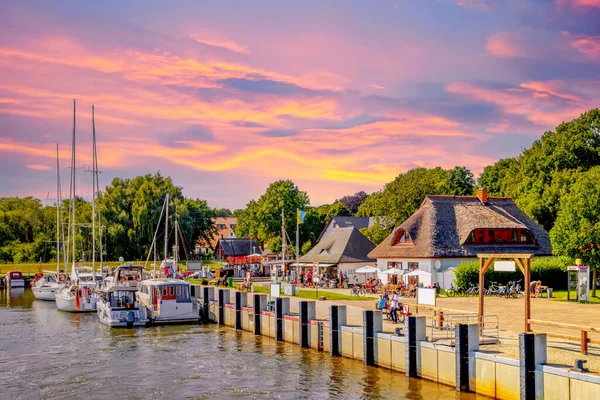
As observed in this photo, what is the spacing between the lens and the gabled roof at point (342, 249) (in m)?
71.6

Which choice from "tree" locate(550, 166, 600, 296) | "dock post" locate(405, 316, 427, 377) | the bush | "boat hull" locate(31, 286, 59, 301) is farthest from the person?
"boat hull" locate(31, 286, 59, 301)

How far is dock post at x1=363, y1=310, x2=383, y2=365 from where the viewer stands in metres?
30.8

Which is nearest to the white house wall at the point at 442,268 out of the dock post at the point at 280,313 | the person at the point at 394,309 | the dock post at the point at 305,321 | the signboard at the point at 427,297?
the dock post at the point at 280,313

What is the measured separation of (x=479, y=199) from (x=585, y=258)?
18689mm

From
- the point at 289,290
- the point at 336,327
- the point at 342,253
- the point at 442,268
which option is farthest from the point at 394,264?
the point at 336,327

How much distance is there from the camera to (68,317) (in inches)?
2237

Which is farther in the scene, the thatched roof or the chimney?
the chimney

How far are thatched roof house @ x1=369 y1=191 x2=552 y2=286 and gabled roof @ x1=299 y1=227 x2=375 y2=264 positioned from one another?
22.9ft

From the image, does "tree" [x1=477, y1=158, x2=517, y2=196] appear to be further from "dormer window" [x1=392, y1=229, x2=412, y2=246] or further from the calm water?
the calm water

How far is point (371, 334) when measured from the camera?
3105 cm

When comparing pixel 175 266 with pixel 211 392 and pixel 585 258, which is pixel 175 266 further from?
pixel 211 392

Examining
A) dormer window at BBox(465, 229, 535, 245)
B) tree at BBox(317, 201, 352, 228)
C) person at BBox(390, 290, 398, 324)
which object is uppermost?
tree at BBox(317, 201, 352, 228)

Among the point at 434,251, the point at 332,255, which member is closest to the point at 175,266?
the point at 332,255

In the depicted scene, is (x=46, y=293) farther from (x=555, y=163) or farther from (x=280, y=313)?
(x=555, y=163)
